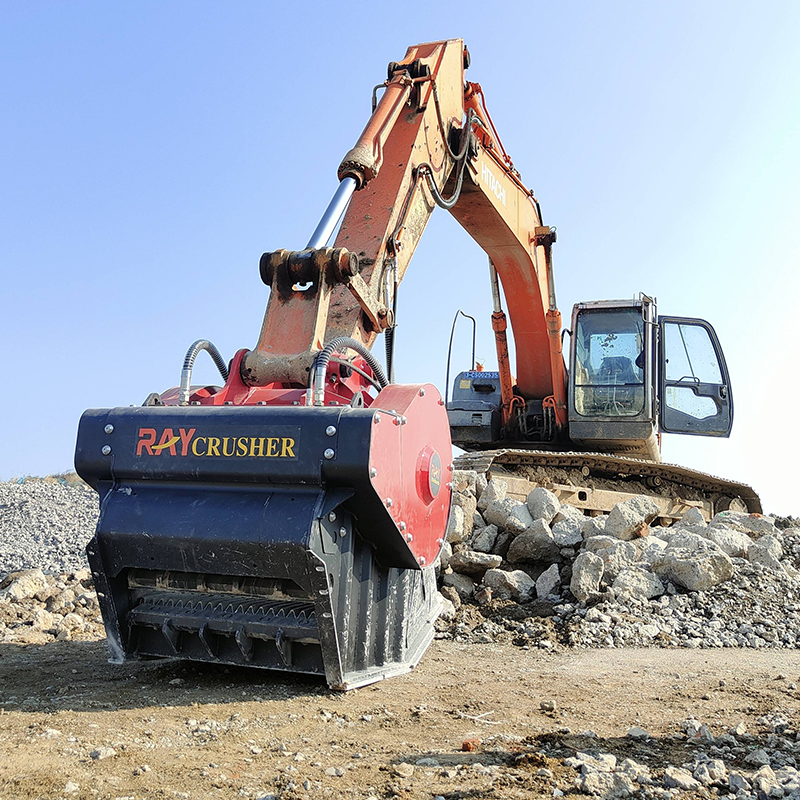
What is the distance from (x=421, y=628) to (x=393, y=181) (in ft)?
8.11

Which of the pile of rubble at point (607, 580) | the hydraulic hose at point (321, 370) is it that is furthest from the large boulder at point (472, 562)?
the hydraulic hose at point (321, 370)

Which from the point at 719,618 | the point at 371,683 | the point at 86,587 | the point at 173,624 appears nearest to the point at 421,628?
the point at 371,683

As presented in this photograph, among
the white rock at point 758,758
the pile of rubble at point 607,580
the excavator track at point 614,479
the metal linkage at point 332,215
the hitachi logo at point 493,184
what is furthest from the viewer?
the excavator track at point 614,479

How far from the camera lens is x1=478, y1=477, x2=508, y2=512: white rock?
20.8 ft

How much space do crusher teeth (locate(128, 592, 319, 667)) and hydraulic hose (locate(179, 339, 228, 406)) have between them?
833 mm

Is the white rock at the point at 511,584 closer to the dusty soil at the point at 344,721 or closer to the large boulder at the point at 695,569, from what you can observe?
the large boulder at the point at 695,569

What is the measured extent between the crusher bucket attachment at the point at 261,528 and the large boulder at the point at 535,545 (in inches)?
99.2

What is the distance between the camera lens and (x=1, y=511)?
849 centimetres

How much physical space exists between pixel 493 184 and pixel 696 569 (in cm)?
333

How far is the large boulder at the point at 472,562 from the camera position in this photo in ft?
18.1

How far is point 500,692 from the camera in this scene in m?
3.54

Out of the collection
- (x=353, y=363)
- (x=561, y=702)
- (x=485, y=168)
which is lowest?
(x=561, y=702)

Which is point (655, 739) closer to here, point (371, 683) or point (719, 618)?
point (371, 683)

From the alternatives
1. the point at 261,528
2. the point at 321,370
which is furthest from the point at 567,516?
the point at 261,528
